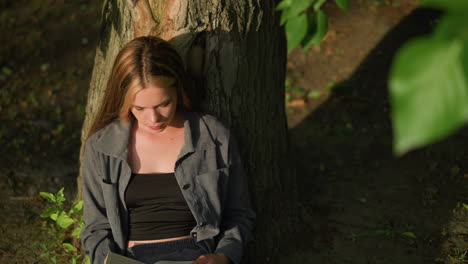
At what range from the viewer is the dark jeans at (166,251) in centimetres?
257

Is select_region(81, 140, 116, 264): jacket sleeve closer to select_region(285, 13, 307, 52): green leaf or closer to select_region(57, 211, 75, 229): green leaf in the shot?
select_region(57, 211, 75, 229): green leaf

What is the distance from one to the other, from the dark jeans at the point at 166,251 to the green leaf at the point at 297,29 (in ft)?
4.17

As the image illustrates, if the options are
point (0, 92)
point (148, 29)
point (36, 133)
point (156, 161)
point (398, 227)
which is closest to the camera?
point (156, 161)

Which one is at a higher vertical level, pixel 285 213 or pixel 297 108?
pixel 297 108

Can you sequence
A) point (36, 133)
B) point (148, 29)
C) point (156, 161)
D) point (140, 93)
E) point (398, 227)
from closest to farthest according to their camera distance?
point (140, 93) < point (156, 161) < point (148, 29) < point (398, 227) < point (36, 133)

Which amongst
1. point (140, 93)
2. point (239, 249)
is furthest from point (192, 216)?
point (140, 93)

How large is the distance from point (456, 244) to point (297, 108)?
7.29 feet

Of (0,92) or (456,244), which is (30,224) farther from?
(456,244)

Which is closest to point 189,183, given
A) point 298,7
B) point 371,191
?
point 298,7

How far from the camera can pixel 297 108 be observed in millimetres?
5129

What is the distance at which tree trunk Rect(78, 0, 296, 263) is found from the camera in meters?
2.73

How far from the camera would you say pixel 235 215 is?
109 inches

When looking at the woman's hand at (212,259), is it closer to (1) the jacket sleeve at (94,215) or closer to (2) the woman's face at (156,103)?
(1) the jacket sleeve at (94,215)

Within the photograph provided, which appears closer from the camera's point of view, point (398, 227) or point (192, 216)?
point (192, 216)
